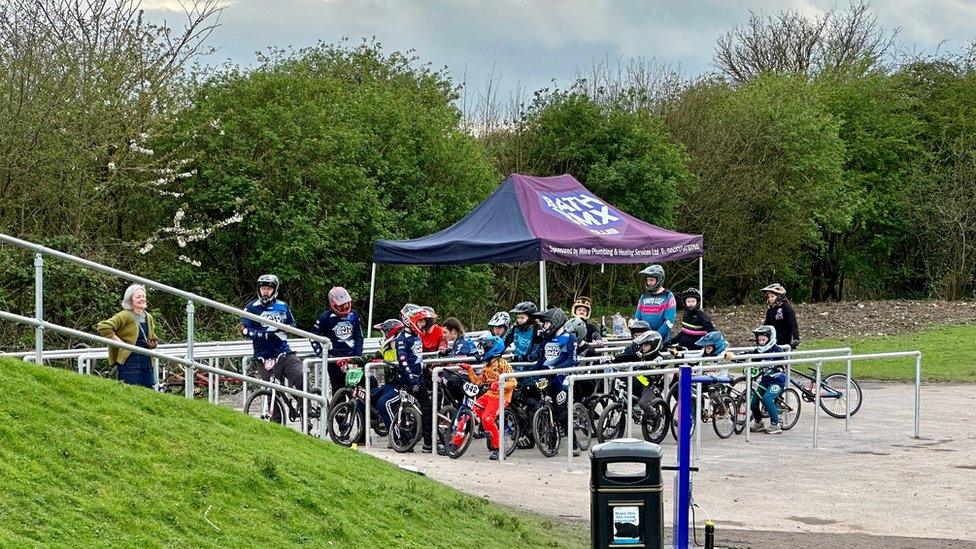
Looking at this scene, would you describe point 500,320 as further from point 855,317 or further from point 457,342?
point 855,317

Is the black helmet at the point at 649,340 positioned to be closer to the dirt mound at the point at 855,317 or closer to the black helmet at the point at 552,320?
the black helmet at the point at 552,320

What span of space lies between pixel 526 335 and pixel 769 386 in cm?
319

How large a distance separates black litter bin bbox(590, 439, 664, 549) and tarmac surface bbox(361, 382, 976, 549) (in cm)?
202

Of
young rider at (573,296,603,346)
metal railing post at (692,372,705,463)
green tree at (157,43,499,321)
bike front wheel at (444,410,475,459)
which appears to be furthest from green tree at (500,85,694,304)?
bike front wheel at (444,410,475,459)

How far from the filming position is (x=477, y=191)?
91.9 feet

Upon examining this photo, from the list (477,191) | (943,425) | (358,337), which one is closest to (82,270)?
(358,337)

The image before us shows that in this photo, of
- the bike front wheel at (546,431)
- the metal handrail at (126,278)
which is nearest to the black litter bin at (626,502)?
the metal handrail at (126,278)

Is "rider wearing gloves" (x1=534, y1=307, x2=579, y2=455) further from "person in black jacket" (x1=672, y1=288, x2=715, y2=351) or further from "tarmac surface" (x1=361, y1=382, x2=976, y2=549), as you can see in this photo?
"person in black jacket" (x1=672, y1=288, x2=715, y2=351)

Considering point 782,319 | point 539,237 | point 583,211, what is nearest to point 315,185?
point 583,211

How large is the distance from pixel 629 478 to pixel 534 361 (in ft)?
23.0

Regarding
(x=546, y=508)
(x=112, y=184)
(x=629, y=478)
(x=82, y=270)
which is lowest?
(x=546, y=508)

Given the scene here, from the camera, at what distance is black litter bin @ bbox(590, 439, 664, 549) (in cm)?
792

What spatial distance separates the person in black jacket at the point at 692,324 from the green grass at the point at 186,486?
6.33 m

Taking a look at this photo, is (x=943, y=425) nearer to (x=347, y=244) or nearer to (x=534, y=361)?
(x=534, y=361)
